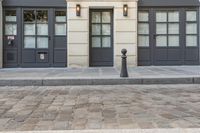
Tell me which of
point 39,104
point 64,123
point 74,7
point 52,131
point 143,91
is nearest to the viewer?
point 52,131

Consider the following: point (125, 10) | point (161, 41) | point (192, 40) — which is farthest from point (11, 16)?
point (192, 40)

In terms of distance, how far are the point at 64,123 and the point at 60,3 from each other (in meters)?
12.5

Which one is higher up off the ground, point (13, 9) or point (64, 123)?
point (13, 9)

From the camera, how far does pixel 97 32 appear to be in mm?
19344

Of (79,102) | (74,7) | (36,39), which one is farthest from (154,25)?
(79,102)

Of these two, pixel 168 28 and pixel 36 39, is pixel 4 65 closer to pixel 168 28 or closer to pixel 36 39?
pixel 36 39

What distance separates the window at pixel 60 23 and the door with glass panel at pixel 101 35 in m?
1.23

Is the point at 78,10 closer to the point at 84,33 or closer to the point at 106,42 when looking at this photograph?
the point at 84,33

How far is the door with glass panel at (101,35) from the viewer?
19.3 m

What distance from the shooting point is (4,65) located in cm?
1903

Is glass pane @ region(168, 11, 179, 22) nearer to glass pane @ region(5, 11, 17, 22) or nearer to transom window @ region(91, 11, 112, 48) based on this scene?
transom window @ region(91, 11, 112, 48)

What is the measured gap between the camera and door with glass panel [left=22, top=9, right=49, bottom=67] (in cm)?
1903

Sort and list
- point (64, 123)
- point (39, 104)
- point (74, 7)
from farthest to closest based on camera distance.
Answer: point (74, 7)
point (39, 104)
point (64, 123)

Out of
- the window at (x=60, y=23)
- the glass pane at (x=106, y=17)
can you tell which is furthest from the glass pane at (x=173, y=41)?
the window at (x=60, y=23)
